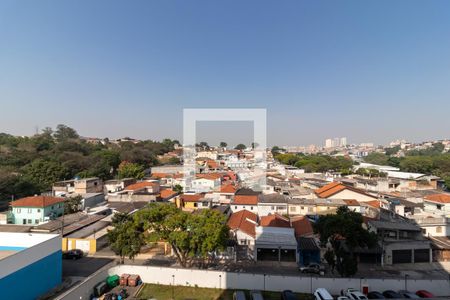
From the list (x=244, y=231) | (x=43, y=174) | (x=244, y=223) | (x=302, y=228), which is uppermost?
(x=43, y=174)

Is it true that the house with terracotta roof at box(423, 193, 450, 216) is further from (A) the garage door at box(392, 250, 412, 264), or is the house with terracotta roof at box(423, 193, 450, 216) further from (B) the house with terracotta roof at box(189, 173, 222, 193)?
(B) the house with terracotta roof at box(189, 173, 222, 193)

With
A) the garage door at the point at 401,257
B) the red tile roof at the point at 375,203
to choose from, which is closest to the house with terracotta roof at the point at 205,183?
the red tile roof at the point at 375,203

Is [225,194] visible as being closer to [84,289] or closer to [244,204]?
[244,204]

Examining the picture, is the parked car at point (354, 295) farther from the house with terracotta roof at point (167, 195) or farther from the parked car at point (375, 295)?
the house with terracotta roof at point (167, 195)

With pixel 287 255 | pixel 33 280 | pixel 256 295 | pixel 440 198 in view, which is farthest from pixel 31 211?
pixel 440 198

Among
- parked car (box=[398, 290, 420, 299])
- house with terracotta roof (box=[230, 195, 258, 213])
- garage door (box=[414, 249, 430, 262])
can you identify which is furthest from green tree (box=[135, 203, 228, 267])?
garage door (box=[414, 249, 430, 262])
